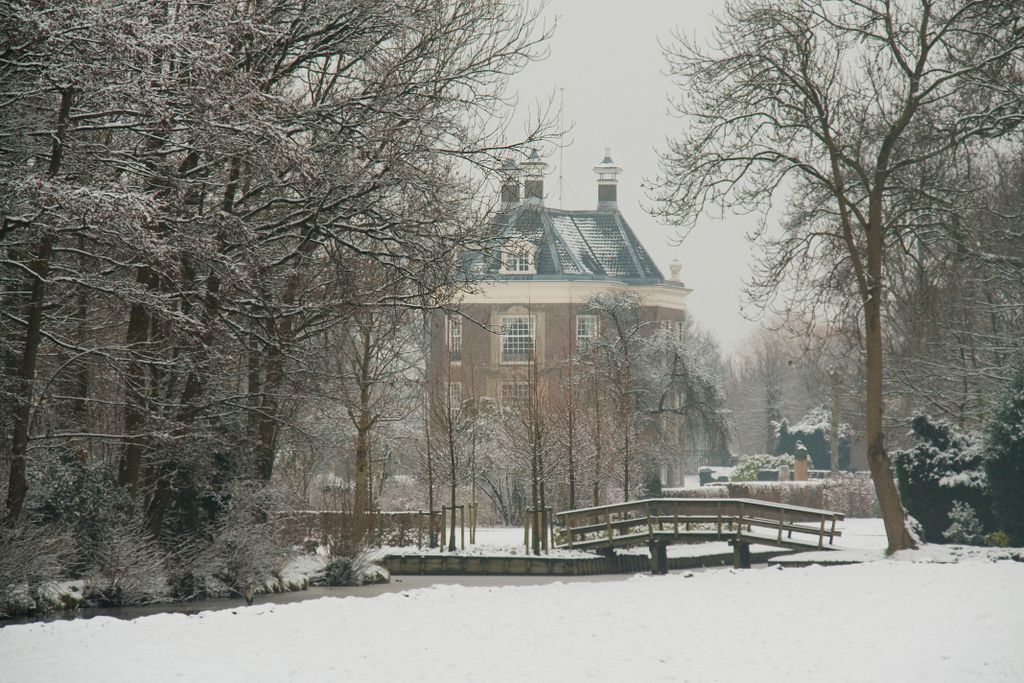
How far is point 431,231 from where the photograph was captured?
1736 centimetres

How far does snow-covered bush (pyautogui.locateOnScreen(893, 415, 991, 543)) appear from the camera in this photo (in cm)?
2412

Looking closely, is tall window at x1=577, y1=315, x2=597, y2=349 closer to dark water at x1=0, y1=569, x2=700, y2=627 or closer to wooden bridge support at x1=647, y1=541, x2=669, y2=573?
wooden bridge support at x1=647, y1=541, x2=669, y2=573

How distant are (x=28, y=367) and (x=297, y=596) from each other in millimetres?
6009

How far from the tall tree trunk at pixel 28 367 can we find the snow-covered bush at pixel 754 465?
45.0 m

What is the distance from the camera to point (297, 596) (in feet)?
58.4

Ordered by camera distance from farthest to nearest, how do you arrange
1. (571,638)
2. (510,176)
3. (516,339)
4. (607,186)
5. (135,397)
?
(607,186) < (516,339) < (510,176) < (135,397) < (571,638)

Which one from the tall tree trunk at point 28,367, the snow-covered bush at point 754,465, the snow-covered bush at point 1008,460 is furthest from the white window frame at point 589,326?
the tall tree trunk at point 28,367

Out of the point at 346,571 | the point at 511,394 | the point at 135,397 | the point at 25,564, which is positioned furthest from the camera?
the point at 511,394

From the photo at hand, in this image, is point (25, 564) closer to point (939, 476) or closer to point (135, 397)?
point (135, 397)

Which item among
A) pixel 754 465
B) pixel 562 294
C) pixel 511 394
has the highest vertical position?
pixel 562 294

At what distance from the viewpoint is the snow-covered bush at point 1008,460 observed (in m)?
22.6

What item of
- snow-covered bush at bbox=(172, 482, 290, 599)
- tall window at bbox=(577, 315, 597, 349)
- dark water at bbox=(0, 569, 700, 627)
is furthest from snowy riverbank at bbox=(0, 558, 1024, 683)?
tall window at bbox=(577, 315, 597, 349)

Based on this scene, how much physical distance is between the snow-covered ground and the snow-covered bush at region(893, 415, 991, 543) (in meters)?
6.95

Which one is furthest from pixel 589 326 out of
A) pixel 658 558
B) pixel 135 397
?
pixel 135 397
